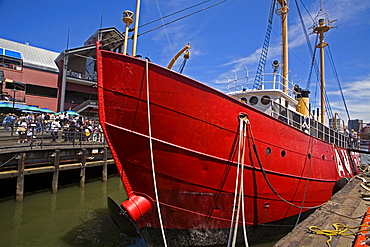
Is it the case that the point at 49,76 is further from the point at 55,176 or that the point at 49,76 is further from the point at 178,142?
the point at 178,142

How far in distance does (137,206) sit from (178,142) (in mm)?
1562

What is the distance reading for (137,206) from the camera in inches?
187

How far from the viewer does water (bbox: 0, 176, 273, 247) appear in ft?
20.2

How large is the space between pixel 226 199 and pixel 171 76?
3.01m

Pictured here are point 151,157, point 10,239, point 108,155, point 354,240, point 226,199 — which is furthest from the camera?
point 108,155

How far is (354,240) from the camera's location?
4.09 metres

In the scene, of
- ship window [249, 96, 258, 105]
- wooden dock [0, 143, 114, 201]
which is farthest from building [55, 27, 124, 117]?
ship window [249, 96, 258, 105]

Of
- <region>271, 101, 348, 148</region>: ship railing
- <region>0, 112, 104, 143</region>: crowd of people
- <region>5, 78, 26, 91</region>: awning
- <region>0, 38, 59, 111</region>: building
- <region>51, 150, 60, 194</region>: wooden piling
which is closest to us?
<region>271, 101, 348, 148</region>: ship railing

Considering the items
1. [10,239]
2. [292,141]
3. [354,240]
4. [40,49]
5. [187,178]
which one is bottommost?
[10,239]

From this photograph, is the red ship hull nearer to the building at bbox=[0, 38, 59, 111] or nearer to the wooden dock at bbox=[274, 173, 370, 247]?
the wooden dock at bbox=[274, 173, 370, 247]

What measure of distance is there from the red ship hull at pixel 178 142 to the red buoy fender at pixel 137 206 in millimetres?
118

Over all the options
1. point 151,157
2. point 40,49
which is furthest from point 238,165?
point 40,49

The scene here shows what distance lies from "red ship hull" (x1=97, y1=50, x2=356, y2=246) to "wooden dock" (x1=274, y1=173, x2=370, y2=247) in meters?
1.30

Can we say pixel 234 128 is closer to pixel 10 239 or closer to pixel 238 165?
pixel 238 165
